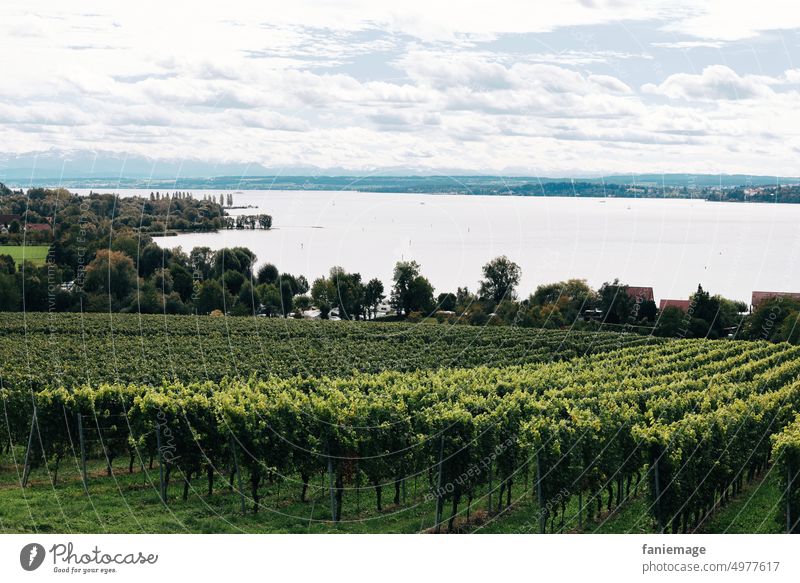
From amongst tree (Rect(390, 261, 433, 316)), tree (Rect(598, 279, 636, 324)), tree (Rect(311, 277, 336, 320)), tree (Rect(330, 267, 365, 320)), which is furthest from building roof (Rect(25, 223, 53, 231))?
tree (Rect(598, 279, 636, 324))

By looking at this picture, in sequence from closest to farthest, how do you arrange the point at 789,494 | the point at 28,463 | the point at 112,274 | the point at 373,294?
the point at 789,494 < the point at 28,463 < the point at 112,274 < the point at 373,294

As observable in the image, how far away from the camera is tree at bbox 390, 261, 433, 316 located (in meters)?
35.5

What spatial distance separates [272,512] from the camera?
14.8m

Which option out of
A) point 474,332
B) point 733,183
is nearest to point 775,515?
point 733,183

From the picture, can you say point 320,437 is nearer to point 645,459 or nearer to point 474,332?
point 645,459

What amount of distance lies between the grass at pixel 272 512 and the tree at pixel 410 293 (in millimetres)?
18119

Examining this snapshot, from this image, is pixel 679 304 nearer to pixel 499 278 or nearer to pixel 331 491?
pixel 499 278

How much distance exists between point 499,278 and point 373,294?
5515 mm

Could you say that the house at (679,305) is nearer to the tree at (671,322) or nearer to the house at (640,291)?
the tree at (671,322)

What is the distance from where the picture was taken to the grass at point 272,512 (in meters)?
13.2

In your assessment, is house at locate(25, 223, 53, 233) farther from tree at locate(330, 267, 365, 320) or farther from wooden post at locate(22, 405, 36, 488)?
tree at locate(330, 267, 365, 320)

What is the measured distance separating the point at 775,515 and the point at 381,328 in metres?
24.3

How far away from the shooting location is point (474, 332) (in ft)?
117

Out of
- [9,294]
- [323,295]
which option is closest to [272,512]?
[323,295]
